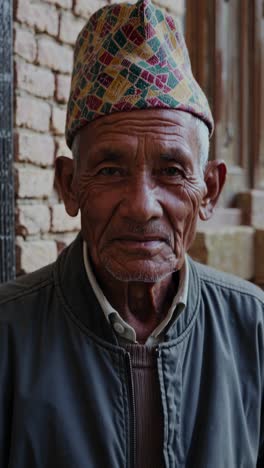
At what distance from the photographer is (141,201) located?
1.46 m


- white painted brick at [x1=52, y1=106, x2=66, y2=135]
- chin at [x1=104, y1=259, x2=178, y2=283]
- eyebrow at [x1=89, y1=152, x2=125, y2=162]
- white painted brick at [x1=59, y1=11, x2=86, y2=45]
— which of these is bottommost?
chin at [x1=104, y1=259, x2=178, y2=283]

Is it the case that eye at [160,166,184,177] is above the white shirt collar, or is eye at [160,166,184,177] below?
above

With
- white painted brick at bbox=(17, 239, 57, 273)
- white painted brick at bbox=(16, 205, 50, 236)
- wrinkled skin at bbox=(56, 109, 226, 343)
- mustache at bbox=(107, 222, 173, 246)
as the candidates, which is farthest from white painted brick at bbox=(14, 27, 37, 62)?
mustache at bbox=(107, 222, 173, 246)

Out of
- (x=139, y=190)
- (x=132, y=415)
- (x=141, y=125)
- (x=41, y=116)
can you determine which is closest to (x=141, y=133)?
(x=141, y=125)

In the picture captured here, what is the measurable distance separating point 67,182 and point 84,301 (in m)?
0.33

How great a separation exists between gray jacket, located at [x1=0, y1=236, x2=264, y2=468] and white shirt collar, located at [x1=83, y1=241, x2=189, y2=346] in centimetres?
2

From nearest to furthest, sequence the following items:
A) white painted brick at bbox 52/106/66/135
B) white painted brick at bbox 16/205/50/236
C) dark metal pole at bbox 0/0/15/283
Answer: dark metal pole at bbox 0/0/15/283 → white painted brick at bbox 16/205/50/236 → white painted brick at bbox 52/106/66/135

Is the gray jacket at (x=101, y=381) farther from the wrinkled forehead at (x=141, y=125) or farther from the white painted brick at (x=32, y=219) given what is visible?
the white painted brick at (x=32, y=219)

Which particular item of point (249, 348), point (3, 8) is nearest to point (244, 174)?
point (3, 8)

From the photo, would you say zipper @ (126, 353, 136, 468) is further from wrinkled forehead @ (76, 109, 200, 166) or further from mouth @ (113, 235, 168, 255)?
wrinkled forehead @ (76, 109, 200, 166)

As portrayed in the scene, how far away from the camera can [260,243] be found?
3.79 metres

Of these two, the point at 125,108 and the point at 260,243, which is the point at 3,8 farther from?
the point at 260,243

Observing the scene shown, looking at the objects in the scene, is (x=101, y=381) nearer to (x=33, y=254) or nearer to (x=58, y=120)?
(x=33, y=254)

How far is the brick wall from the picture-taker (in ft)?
7.50
